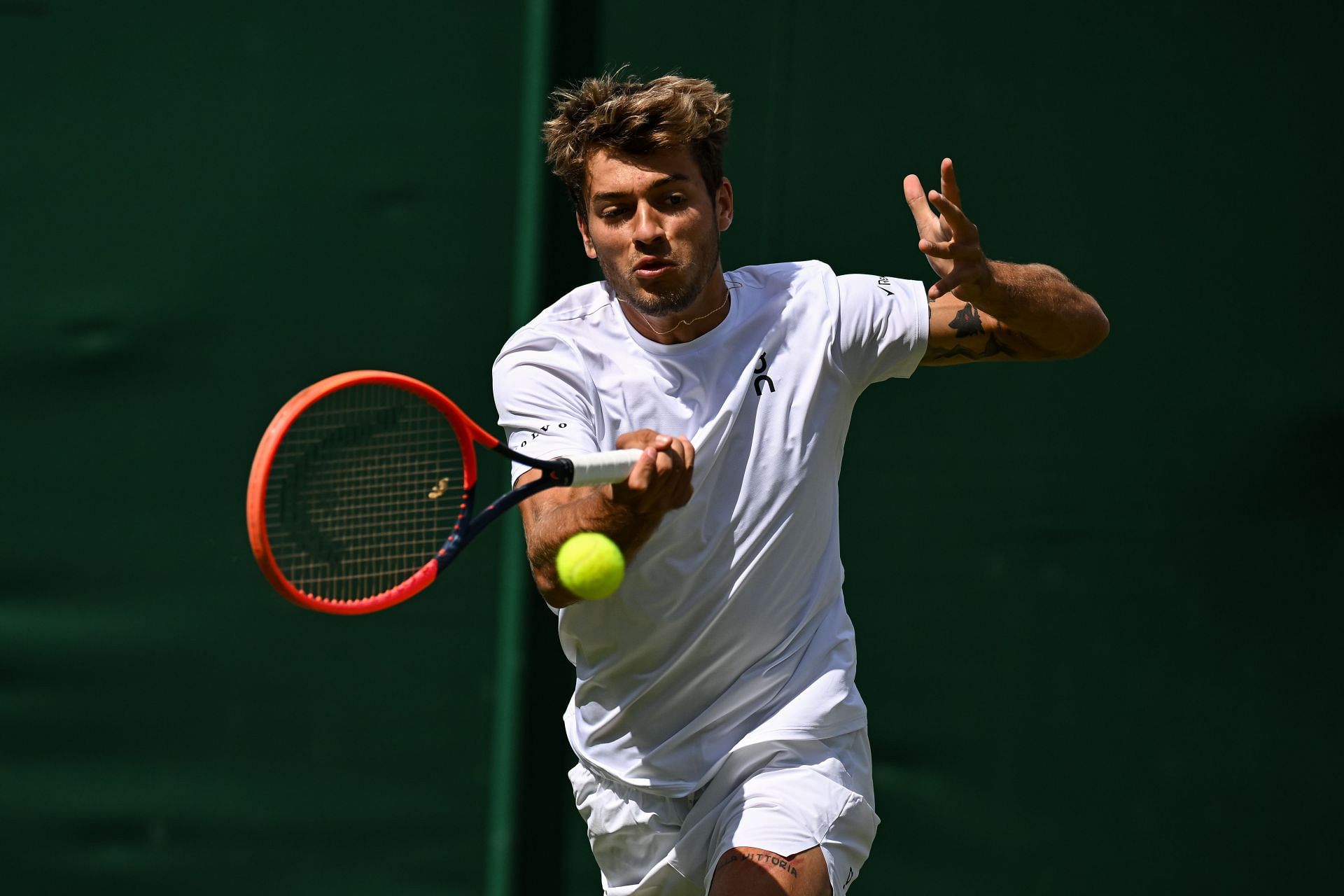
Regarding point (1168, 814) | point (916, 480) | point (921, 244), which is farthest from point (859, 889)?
point (921, 244)

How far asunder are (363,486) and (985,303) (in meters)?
1.25

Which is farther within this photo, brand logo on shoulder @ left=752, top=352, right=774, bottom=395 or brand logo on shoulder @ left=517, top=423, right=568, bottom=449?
brand logo on shoulder @ left=752, top=352, right=774, bottom=395

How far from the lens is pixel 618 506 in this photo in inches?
108

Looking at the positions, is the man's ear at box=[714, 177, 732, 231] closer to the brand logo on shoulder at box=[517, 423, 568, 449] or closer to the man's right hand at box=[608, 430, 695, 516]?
the brand logo on shoulder at box=[517, 423, 568, 449]

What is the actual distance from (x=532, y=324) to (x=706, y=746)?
90cm

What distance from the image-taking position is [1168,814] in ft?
14.4

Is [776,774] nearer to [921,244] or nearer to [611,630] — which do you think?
[611,630]

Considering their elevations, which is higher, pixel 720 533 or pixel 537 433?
pixel 537 433

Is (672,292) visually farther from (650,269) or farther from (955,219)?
(955,219)

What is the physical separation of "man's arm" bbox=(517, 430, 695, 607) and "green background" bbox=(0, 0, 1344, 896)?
1.48m

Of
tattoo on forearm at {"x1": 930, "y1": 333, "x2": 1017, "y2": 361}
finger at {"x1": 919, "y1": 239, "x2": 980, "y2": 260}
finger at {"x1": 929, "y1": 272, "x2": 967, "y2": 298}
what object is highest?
finger at {"x1": 919, "y1": 239, "x2": 980, "y2": 260}

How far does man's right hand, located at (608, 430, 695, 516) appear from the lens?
8.66ft

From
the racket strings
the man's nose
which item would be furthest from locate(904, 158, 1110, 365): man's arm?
the racket strings

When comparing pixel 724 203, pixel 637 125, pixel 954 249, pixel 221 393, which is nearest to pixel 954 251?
pixel 954 249
